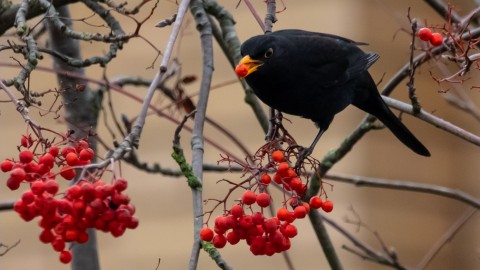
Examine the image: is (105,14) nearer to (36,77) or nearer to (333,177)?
(333,177)

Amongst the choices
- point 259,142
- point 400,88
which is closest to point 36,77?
point 259,142

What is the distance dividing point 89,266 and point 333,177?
1.03 m

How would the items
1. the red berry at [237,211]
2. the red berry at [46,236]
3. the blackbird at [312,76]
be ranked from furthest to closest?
1. the blackbird at [312,76]
2. the red berry at [237,211]
3. the red berry at [46,236]

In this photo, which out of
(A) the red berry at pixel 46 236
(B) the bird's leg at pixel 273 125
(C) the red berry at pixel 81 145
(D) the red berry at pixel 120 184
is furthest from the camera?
(B) the bird's leg at pixel 273 125

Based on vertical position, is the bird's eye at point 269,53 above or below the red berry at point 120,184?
below

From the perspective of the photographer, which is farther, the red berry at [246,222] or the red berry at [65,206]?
the red berry at [246,222]

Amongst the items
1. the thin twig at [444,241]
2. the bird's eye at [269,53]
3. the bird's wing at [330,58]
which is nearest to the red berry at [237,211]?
the bird's eye at [269,53]

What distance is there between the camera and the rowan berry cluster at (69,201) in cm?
202

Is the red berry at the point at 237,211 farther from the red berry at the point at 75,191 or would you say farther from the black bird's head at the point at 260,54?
the black bird's head at the point at 260,54

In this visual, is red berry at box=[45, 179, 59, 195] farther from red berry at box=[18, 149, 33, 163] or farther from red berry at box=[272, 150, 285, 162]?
red berry at box=[272, 150, 285, 162]

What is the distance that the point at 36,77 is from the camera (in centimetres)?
671

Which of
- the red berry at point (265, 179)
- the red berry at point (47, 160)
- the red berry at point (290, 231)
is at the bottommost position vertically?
the red berry at point (290, 231)

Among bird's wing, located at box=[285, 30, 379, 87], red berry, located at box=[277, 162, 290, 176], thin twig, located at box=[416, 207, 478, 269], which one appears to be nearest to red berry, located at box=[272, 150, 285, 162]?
red berry, located at box=[277, 162, 290, 176]

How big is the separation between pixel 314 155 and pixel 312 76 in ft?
6.19
